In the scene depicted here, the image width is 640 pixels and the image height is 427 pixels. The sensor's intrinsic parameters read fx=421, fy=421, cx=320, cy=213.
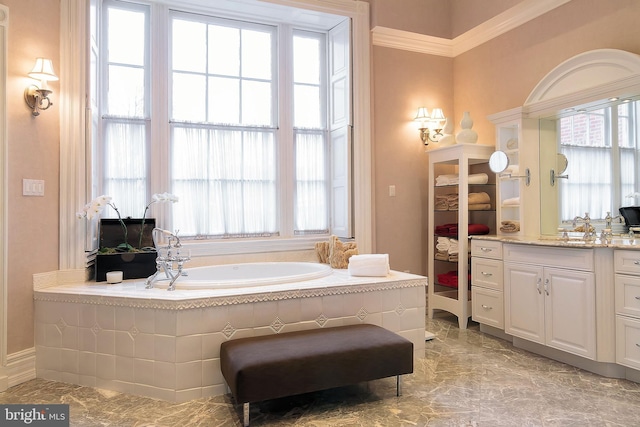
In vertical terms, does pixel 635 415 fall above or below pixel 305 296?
below

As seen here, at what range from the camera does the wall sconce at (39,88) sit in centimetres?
260

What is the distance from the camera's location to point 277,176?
3961 mm

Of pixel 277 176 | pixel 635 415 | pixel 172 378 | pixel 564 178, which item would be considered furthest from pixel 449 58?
pixel 172 378

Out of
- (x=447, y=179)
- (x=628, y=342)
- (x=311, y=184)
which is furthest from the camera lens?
(x=311, y=184)

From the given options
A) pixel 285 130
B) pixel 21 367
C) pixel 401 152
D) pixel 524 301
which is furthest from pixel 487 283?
pixel 21 367

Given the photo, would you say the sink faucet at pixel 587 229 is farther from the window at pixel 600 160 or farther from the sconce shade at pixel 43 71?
the sconce shade at pixel 43 71

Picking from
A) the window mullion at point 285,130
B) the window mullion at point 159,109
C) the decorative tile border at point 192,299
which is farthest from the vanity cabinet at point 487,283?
the window mullion at point 159,109

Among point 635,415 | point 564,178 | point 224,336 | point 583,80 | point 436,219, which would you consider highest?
point 583,80

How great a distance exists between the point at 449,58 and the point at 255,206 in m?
2.57

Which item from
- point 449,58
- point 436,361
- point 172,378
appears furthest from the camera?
point 449,58

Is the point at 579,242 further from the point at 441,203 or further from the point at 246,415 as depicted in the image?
the point at 246,415

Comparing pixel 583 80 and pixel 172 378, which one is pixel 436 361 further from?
pixel 583 80

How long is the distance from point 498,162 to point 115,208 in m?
3.12

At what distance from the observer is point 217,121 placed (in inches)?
148
